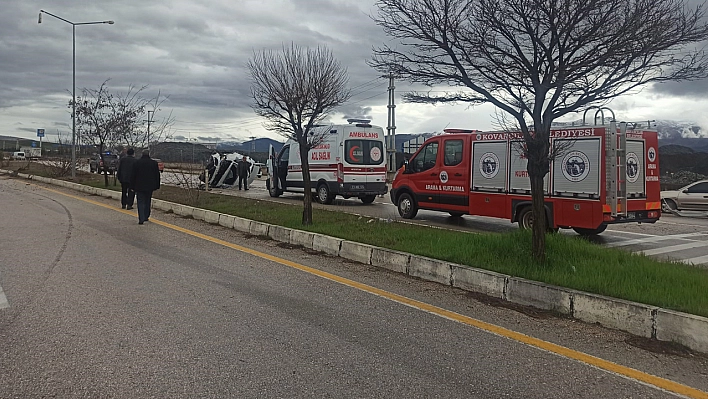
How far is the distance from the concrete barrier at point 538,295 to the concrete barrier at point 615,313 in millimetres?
134

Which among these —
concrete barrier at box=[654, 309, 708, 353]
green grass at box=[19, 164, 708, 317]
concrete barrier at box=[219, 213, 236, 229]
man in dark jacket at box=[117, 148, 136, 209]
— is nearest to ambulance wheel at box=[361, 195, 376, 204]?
man in dark jacket at box=[117, 148, 136, 209]

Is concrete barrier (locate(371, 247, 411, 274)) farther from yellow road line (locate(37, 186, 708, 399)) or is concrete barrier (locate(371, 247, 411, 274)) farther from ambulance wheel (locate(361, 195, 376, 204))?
ambulance wheel (locate(361, 195, 376, 204))

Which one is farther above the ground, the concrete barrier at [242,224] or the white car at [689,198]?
the white car at [689,198]

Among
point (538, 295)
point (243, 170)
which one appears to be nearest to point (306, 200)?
point (538, 295)

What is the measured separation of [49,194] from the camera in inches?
906

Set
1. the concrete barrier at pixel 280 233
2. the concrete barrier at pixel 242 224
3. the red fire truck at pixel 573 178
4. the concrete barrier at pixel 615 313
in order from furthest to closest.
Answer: the concrete barrier at pixel 242 224
the concrete barrier at pixel 280 233
the red fire truck at pixel 573 178
the concrete barrier at pixel 615 313

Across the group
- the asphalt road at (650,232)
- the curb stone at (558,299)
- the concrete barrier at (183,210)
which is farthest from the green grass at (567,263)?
the concrete barrier at (183,210)

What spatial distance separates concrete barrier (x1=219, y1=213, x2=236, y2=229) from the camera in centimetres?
1348

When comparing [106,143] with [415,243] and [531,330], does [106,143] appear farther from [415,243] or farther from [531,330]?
[531,330]

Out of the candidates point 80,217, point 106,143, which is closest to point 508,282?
point 80,217

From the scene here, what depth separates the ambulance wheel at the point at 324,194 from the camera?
67.5 feet

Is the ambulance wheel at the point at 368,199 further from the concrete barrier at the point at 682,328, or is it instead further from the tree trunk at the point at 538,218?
the concrete barrier at the point at 682,328

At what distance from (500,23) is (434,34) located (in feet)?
3.37

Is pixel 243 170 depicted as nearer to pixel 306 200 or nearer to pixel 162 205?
pixel 162 205
